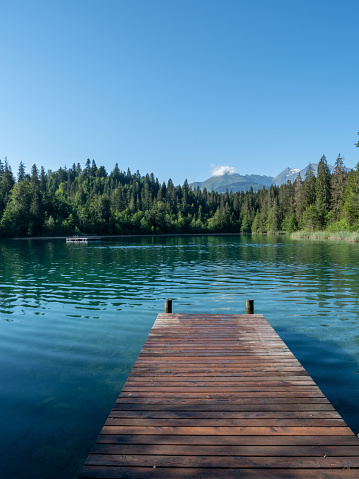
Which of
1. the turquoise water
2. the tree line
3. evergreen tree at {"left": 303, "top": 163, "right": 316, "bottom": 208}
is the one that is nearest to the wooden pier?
the turquoise water

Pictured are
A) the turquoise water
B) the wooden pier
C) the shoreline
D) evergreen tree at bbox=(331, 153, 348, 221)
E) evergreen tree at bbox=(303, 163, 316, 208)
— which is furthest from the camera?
evergreen tree at bbox=(303, 163, 316, 208)

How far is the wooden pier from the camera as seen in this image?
155 inches

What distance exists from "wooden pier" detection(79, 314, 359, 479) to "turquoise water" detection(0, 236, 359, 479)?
1.37 meters

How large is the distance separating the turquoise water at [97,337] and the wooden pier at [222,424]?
137 centimetres

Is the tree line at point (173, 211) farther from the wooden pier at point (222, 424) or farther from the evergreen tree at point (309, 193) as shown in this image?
the wooden pier at point (222, 424)

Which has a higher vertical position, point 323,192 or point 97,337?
point 323,192

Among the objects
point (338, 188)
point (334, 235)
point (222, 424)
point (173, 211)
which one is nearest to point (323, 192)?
point (338, 188)

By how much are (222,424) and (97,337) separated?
25.9ft

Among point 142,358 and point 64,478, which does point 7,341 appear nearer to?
point 142,358

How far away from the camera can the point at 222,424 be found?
488 cm

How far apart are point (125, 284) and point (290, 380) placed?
1791cm

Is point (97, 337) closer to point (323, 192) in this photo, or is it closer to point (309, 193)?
point (323, 192)

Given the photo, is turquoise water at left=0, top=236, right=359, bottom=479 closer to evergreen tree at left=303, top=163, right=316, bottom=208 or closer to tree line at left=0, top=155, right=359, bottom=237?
tree line at left=0, top=155, right=359, bottom=237

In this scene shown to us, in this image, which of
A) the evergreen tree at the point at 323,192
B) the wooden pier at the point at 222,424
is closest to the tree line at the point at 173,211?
the evergreen tree at the point at 323,192
